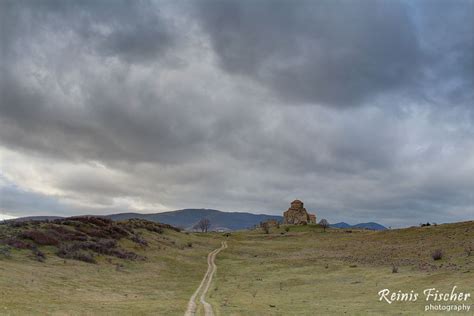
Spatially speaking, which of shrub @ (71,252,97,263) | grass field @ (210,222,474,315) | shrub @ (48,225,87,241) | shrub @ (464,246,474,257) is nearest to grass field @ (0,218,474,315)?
grass field @ (210,222,474,315)

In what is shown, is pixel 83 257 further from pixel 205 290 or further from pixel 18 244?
pixel 205 290

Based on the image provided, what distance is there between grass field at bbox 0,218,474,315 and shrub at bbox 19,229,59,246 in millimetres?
1598

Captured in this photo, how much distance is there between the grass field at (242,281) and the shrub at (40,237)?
5.24 feet

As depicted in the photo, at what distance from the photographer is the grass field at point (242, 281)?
24297 millimetres

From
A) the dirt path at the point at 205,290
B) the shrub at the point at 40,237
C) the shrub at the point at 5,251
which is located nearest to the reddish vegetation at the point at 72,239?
the shrub at the point at 40,237

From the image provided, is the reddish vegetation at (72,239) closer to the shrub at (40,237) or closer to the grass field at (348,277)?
the shrub at (40,237)

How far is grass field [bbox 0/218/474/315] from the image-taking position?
24.3 metres

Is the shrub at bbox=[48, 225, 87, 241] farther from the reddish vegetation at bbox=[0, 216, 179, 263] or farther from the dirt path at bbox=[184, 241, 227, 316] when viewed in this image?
the dirt path at bbox=[184, 241, 227, 316]

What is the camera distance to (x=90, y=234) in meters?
56.3

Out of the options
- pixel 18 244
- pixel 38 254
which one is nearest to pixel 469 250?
pixel 38 254

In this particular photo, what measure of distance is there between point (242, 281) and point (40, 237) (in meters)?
24.3

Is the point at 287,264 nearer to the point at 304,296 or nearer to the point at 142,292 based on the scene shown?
the point at 304,296

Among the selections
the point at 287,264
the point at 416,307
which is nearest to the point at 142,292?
the point at 416,307

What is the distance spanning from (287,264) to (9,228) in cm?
3661
